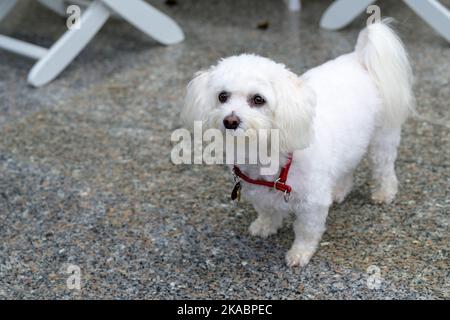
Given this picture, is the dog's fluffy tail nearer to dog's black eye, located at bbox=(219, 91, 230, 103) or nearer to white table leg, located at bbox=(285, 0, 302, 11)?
dog's black eye, located at bbox=(219, 91, 230, 103)

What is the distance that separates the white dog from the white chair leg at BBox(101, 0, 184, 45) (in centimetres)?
185

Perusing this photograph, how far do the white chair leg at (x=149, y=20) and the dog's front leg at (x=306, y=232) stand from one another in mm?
2049

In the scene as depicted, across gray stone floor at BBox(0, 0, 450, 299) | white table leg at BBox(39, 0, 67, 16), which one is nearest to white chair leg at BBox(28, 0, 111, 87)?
gray stone floor at BBox(0, 0, 450, 299)

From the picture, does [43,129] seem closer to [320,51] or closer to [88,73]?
[88,73]

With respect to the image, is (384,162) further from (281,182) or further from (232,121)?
(232,121)

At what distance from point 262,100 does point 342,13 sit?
2308mm

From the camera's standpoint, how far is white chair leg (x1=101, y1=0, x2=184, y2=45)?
3.66 m

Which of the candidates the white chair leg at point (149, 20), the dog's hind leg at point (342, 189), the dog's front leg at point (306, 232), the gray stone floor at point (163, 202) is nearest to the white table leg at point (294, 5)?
the gray stone floor at point (163, 202)

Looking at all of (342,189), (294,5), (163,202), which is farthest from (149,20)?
(342,189)

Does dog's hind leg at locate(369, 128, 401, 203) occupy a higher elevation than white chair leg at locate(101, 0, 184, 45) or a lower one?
higher

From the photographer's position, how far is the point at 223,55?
372 centimetres

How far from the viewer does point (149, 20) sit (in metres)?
3.82

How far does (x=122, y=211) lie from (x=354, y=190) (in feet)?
3.07

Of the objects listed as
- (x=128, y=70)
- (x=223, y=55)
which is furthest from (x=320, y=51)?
(x=128, y=70)
